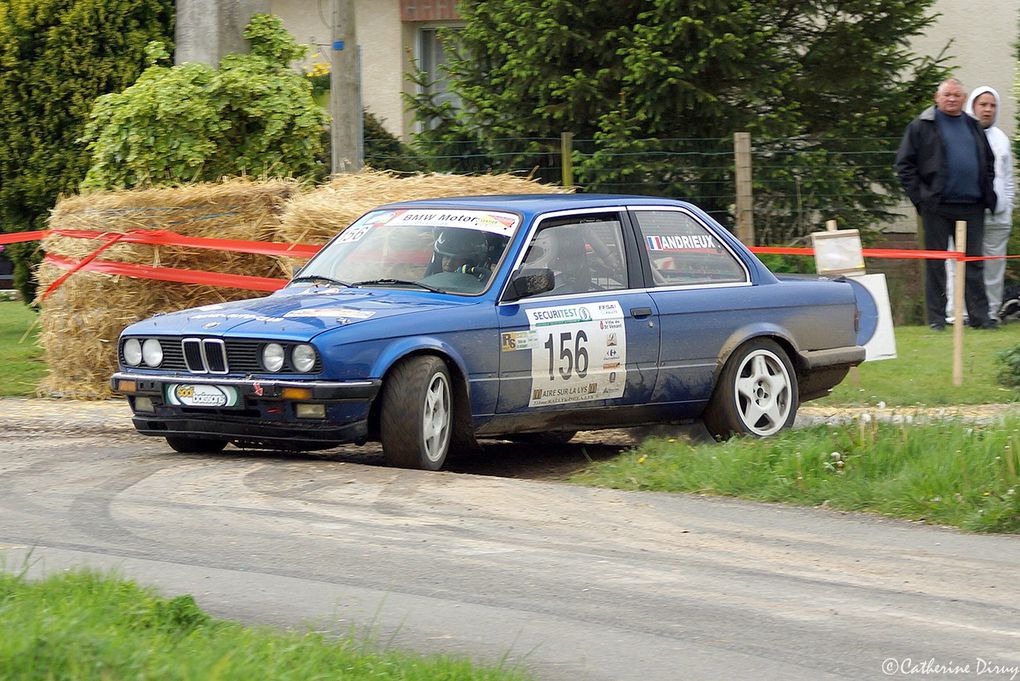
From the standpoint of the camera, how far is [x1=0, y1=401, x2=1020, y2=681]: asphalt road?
5.23 metres

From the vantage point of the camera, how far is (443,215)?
30.8 feet

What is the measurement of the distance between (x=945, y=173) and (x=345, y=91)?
18.5 feet

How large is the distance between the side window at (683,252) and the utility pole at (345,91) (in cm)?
458

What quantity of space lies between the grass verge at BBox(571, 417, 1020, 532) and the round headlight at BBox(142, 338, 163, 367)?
2345 mm

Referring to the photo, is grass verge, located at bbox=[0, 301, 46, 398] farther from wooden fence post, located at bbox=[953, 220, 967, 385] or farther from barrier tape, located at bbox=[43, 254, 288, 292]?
wooden fence post, located at bbox=[953, 220, 967, 385]

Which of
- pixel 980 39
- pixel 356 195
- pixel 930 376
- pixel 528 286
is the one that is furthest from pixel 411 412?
pixel 980 39

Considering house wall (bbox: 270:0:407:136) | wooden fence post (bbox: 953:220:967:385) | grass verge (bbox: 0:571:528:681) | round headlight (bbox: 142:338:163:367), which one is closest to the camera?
grass verge (bbox: 0:571:528:681)

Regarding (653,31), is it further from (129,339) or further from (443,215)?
(129,339)

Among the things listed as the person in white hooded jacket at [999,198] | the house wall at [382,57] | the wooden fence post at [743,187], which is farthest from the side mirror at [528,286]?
the house wall at [382,57]

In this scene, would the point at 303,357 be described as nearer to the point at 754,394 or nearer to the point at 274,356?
the point at 274,356

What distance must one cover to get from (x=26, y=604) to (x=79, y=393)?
24.5 ft

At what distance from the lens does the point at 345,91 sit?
13.8 m

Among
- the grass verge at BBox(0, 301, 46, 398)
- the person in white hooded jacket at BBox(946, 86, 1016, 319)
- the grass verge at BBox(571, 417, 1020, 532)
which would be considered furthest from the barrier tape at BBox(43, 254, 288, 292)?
the person in white hooded jacket at BBox(946, 86, 1016, 319)

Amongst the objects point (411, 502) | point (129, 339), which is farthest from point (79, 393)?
point (411, 502)
